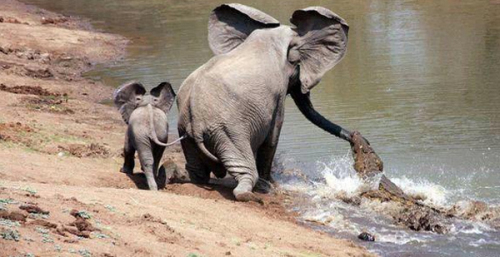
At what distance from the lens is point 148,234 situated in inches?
344

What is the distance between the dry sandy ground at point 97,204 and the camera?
26.3ft

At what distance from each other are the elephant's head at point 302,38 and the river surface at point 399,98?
1181mm

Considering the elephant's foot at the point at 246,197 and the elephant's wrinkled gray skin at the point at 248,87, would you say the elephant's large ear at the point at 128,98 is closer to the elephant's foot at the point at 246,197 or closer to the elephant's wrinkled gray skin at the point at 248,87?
the elephant's wrinkled gray skin at the point at 248,87

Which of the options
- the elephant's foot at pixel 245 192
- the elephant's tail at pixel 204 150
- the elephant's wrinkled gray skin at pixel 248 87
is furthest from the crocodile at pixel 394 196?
the elephant's tail at pixel 204 150

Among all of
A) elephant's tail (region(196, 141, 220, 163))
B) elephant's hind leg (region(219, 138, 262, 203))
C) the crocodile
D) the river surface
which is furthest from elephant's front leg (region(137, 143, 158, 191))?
the crocodile

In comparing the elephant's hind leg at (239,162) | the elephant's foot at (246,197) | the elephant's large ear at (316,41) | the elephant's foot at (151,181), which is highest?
the elephant's large ear at (316,41)

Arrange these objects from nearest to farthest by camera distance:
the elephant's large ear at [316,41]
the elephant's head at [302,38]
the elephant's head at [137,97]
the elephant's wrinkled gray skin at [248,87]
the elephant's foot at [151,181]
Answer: the elephant's foot at [151,181] < the elephant's wrinkled gray skin at [248,87] < the elephant's head at [137,97] < the elephant's head at [302,38] < the elephant's large ear at [316,41]

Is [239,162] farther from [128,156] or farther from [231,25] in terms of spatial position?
[231,25]

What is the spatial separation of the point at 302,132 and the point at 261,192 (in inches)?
150

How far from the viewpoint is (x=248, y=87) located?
12031 mm

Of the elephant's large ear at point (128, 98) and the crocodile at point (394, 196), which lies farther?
the elephant's large ear at point (128, 98)

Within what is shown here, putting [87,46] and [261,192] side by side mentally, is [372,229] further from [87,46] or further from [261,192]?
[87,46]

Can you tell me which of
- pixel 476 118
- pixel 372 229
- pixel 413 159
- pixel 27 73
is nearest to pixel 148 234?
pixel 372 229

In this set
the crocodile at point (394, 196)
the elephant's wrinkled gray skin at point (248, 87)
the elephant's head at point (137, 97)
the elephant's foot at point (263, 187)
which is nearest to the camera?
the crocodile at point (394, 196)
